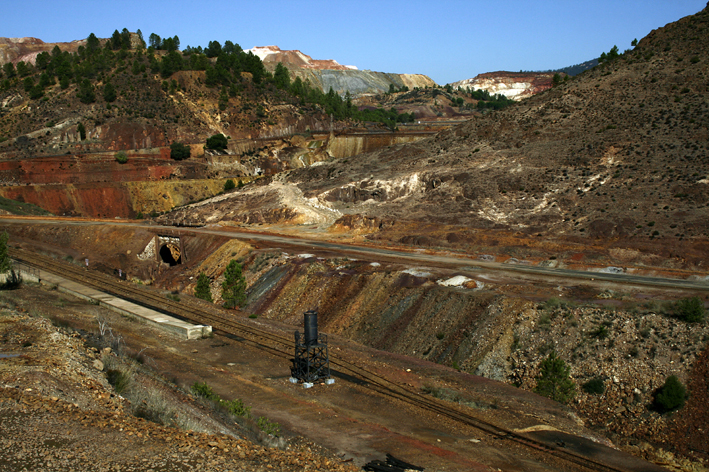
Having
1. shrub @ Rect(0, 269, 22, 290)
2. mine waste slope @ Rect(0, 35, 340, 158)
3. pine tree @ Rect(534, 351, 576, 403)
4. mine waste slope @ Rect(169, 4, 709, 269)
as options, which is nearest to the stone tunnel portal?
mine waste slope @ Rect(169, 4, 709, 269)

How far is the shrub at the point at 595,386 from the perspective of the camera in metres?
22.1

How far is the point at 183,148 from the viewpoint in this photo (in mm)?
87312

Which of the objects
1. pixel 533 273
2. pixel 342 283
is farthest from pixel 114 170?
pixel 533 273

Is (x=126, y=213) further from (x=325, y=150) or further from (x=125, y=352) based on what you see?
(x=125, y=352)

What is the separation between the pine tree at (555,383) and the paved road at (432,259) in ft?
38.8

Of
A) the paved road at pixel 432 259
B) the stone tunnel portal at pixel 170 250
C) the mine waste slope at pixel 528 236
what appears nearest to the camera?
the mine waste slope at pixel 528 236

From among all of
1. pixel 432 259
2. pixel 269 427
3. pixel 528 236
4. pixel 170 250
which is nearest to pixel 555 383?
pixel 269 427

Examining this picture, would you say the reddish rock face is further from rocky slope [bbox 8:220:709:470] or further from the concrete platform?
the concrete platform

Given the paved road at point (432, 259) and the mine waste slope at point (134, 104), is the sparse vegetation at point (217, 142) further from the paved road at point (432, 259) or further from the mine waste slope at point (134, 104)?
the paved road at point (432, 259)

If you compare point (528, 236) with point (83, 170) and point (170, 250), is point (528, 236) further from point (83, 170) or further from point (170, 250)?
point (83, 170)

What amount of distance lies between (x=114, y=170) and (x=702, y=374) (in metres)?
76.6

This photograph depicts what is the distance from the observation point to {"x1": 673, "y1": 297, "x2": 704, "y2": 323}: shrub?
76.9 ft

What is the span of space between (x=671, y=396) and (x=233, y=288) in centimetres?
2632

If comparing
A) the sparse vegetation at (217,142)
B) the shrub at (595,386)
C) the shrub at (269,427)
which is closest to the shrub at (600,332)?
the shrub at (595,386)
